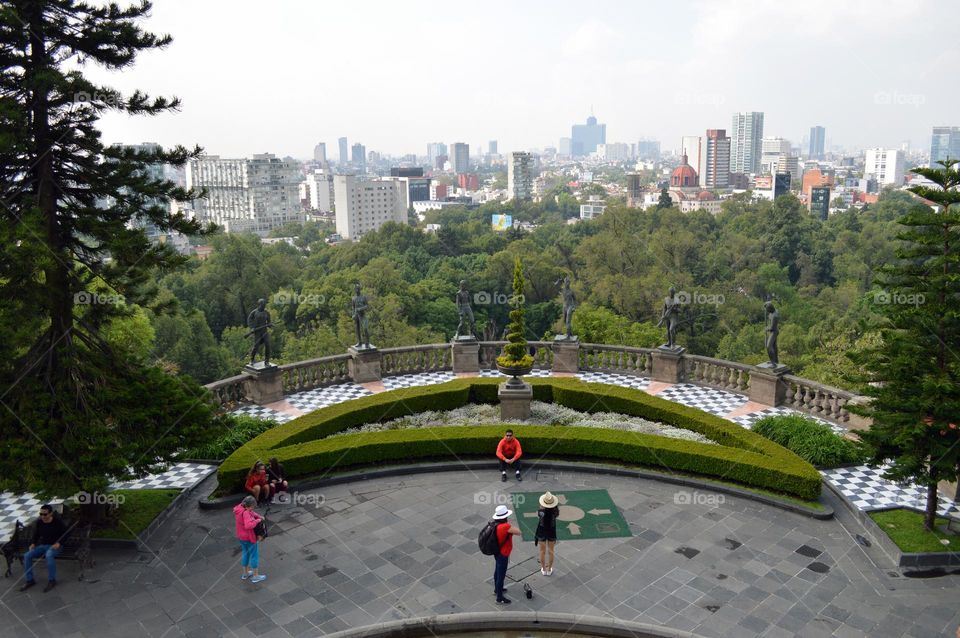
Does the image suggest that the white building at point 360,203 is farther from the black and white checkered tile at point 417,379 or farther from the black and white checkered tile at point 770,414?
the black and white checkered tile at point 770,414

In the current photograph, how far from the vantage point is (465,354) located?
2727cm

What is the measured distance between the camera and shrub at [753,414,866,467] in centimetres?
1831

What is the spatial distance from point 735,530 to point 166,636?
35.6 ft

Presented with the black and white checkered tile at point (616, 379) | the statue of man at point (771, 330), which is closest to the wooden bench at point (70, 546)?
the black and white checkered tile at point (616, 379)

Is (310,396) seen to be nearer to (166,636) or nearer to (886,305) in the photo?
(166,636)

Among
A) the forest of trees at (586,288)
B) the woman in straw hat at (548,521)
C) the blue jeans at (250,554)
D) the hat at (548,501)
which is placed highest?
the hat at (548,501)

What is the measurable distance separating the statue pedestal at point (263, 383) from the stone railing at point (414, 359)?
428cm

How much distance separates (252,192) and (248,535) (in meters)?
157

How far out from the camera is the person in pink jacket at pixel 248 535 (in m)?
12.6

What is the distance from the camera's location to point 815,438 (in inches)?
739

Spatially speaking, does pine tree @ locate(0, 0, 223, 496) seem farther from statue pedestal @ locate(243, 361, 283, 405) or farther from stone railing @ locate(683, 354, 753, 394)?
stone railing @ locate(683, 354, 753, 394)

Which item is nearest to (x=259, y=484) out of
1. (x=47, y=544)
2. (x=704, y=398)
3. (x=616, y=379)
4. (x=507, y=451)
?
(x=47, y=544)

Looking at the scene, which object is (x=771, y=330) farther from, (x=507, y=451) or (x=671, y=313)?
(x=507, y=451)

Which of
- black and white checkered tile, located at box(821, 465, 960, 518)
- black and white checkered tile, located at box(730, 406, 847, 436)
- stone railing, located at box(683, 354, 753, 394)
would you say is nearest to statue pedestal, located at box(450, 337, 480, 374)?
stone railing, located at box(683, 354, 753, 394)
